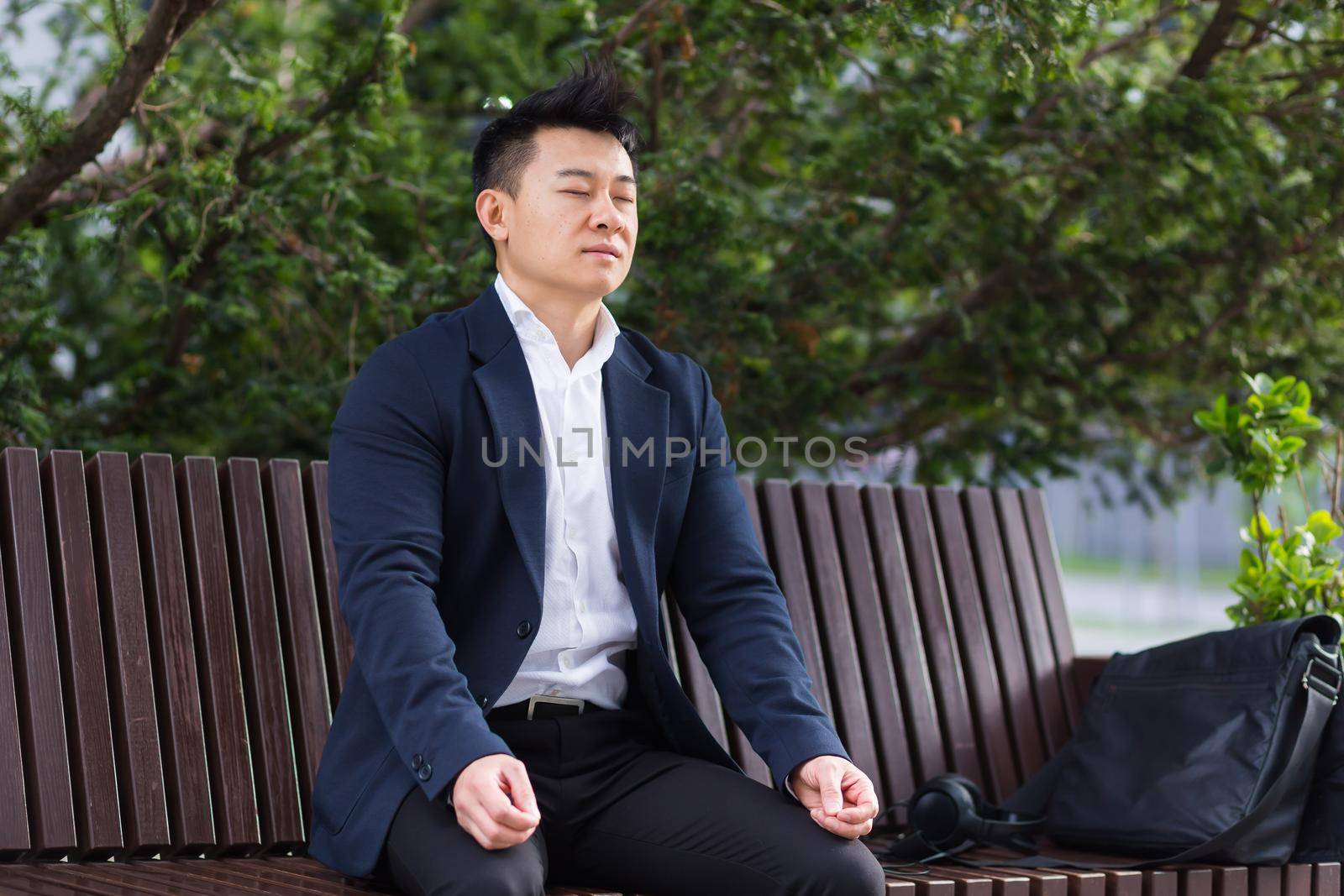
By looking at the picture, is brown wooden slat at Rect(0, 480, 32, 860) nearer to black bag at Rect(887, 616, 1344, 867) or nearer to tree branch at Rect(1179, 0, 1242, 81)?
black bag at Rect(887, 616, 1344, 867)

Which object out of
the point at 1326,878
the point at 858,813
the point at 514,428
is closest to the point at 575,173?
the point at 514,428

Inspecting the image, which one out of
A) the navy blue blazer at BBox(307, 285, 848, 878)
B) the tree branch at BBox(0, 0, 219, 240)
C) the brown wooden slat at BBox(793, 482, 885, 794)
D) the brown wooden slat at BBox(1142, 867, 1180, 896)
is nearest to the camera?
the navy blue blazer at BBox(307, 285, 848, 878)

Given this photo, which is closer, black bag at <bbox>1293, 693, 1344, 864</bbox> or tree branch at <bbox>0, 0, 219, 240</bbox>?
black bag at <bbox>1293, 693, 1344, 864</bbox>

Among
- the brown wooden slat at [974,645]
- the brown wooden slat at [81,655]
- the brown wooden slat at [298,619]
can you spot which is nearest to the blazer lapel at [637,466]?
the brown wooden slat at [298,619]

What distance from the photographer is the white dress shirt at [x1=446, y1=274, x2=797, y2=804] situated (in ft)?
8.32

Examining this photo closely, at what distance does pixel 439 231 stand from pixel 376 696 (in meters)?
3.10

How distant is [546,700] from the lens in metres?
2.52

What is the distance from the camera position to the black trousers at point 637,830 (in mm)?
2258

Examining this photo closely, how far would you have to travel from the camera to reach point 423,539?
2.38 meters

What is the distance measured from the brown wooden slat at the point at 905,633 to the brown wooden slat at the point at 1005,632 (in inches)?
9.0

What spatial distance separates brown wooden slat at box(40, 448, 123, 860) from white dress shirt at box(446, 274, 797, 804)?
0.87 meters

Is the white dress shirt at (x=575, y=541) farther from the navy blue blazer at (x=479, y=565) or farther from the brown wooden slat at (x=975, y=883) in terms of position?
the brown wooden slat at (x=975, y=883)

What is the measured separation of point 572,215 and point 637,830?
1086 millimetres

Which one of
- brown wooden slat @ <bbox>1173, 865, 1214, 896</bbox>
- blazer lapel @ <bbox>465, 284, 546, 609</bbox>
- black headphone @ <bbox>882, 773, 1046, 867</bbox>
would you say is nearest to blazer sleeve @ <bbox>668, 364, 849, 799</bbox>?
blazer lapel @ <bbox>465, 284, 546, 609</bbox>
